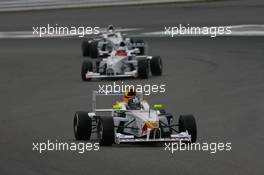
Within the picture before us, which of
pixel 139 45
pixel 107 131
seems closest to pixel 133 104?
pixel 107 131

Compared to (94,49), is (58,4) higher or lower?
higher

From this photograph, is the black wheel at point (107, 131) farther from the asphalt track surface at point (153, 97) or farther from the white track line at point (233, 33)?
the white track line at point (233, 33)

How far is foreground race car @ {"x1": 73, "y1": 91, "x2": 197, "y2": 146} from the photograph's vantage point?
47.5 ft

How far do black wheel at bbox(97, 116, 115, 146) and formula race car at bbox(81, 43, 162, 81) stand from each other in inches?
386

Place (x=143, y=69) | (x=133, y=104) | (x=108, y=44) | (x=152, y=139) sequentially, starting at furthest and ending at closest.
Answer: (x=108, y=44) < (x=143, y=69) < (x=133, y=104) < (x=152, y=139)

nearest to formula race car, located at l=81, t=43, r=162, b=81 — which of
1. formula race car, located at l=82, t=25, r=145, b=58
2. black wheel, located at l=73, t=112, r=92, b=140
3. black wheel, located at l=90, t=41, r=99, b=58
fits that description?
formula race car, located at l=82, t=25, r=145, b=58

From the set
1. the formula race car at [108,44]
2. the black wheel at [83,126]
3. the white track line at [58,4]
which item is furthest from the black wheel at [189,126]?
the white track line at [58,4]

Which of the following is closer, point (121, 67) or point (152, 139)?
point (152, 139)

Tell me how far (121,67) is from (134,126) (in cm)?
969

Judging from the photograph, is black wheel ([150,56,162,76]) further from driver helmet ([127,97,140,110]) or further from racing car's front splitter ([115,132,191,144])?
racing car's front splitter ([115,132,191,144])

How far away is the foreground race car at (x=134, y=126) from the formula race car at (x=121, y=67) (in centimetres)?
881

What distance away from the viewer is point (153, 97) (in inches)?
829

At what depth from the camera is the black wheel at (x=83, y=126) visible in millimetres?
15047

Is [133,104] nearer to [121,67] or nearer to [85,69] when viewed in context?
[85,69]
